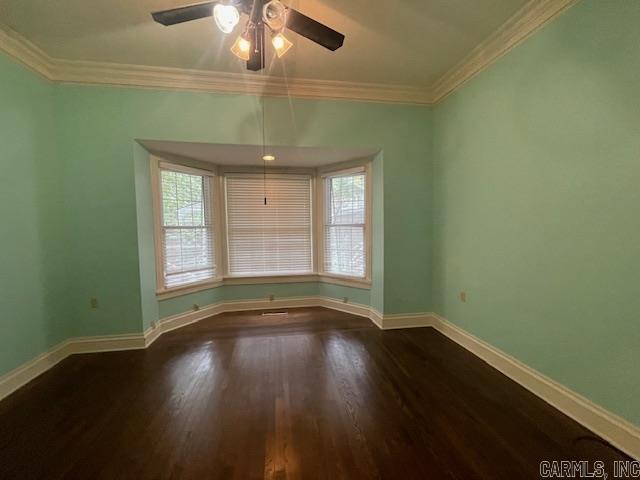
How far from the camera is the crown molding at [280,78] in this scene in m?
1.86

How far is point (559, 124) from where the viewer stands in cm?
166

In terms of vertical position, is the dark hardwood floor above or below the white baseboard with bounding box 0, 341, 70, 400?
below

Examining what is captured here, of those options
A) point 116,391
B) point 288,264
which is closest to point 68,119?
point 116,391

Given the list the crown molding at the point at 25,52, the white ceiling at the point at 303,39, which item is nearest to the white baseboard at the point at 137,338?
the crown molding at the point at 25,52

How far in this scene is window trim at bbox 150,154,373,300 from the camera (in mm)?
2934

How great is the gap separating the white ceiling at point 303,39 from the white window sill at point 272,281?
2.40 metres

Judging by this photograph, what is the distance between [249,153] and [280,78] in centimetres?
86

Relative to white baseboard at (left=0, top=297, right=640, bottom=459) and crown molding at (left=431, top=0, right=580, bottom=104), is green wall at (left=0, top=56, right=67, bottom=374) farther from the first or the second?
crown molding at (left=431, top=0, right=580, bottom=104)

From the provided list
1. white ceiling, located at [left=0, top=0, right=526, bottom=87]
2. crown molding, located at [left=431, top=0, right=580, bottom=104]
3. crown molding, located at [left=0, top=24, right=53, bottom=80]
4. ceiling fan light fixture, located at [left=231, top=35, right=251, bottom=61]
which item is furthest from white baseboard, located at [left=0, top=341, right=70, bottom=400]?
crown molding, located at [left=431, top=0, right=580, bottom=104]

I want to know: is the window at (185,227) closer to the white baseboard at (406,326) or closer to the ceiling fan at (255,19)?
the white baseboard at (406,326)

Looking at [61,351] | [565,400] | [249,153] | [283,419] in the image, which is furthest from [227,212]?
[565,400]

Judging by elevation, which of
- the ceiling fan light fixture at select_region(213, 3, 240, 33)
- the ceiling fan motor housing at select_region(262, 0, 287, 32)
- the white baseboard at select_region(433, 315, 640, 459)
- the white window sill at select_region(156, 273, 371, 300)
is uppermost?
the ceiling fan motor housing at select_region(262, 0, 287, 32)

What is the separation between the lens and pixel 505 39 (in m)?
1.98

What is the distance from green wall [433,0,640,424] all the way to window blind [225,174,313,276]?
2183mm
